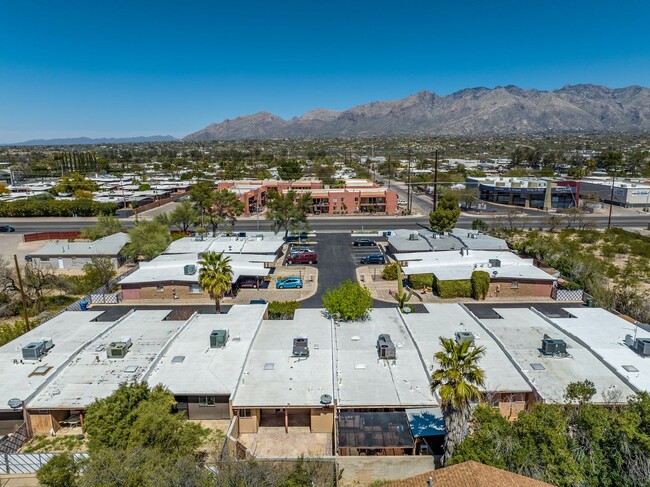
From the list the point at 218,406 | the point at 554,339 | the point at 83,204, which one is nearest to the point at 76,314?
the point at 218,406

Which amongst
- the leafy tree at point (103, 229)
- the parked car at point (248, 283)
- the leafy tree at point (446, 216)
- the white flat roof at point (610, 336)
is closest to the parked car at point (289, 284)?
the parked car at point (248, 283)

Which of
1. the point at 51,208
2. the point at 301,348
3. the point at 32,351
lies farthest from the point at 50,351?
the point at 51,208

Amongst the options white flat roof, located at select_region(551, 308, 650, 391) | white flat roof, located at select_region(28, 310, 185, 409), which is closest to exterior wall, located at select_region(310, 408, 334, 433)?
white flat roof, located at select_region(28, 310, 185, 409)

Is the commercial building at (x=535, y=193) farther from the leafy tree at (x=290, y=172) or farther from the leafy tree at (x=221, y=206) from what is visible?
the leafy tree at (x=221, y=206)

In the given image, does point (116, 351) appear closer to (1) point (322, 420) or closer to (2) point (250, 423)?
(2) point (250, 423)

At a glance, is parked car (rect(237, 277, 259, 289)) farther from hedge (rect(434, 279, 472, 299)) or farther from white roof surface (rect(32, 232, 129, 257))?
hedge (rect(434, 279, 472, 299))

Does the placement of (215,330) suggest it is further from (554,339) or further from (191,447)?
(554,339)

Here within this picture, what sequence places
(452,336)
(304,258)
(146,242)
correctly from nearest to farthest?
(452,336)
(146,242)
(304,258)
